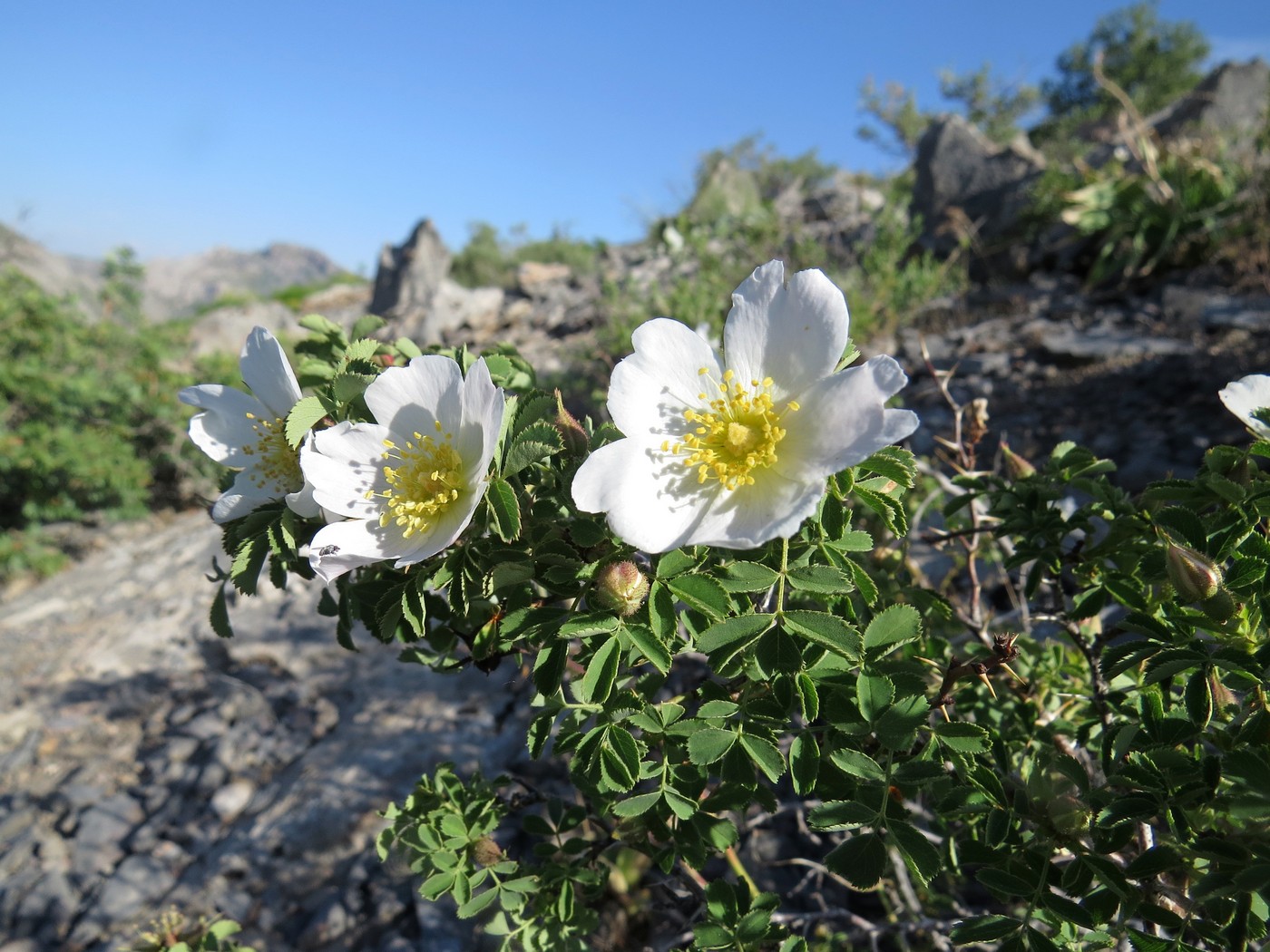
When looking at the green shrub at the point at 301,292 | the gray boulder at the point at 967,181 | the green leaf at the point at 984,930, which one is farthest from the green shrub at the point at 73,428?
the green shrub at the point at 301,292

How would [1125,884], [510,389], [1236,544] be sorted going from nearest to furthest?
[1125,884]
[1236,544]
[510,389]

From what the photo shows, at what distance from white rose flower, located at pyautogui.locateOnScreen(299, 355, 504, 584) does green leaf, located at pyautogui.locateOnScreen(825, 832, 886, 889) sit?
78 cm

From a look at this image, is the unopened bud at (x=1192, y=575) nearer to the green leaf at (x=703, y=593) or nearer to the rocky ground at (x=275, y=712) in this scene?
the green leaf at (x=703, y=593)

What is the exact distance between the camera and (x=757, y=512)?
3.84 ft

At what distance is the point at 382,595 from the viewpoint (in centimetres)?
123

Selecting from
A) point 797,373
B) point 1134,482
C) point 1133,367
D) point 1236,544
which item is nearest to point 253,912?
point 797,373

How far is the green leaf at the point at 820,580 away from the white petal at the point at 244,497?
3.06ft

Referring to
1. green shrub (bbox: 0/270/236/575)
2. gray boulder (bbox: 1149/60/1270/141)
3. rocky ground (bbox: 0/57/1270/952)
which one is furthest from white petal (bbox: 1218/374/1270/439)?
gray boulder (bbox: 1149/60/1270/141)

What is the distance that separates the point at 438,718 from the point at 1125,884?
2.93m

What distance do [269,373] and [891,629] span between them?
→ 1169 mm

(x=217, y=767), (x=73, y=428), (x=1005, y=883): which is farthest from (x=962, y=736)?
(x=73, y=428)

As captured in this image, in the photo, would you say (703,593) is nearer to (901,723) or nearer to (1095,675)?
(901,723)

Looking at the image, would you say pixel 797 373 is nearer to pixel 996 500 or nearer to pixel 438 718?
pixel 996 500

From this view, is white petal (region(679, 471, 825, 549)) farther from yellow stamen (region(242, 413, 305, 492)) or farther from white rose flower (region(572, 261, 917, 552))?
yellow stamen (region(242, 413, 305, 492))
